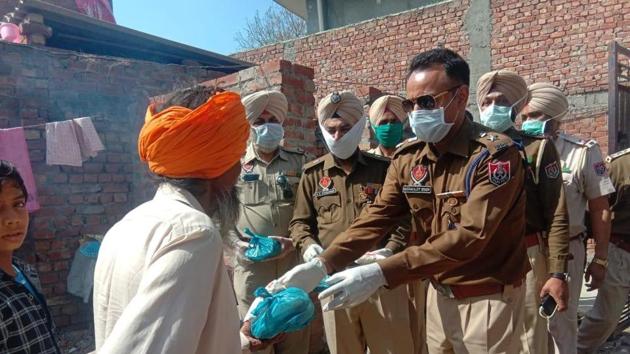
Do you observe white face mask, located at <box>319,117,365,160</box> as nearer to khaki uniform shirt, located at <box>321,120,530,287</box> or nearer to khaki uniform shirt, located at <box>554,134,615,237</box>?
khaki uniform shirt, located at <box>321,120,530,287</box>

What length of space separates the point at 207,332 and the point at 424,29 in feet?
32.9

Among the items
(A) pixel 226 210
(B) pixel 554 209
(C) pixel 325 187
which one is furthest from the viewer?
(C) pixel 325 187

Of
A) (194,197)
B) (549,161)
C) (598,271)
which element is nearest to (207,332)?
(194,197)

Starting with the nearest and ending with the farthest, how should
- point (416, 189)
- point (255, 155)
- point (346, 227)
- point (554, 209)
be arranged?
point (416, 189), point (554, 209), point (346, 227), point (255, 155)

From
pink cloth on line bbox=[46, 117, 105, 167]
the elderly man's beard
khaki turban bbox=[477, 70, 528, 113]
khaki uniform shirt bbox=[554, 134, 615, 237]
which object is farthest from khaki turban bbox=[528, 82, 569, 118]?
pink cloth on line bbox=[46, 117, 105, 167]

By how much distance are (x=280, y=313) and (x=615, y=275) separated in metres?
3.59

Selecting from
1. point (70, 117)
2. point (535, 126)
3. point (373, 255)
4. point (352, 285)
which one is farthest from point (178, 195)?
point (70, 117)

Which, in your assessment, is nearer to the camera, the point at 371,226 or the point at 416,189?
the point at 416,189

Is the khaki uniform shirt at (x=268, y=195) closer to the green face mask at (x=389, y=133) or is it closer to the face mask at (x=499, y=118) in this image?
the green face mask at (x=389, y=133)

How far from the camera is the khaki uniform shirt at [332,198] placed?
310 centimetres

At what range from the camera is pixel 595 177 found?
3.38 m

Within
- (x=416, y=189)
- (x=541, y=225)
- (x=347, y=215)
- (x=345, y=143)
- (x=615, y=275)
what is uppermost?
(x=345, y=143)

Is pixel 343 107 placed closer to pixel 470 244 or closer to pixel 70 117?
pixel 470 244

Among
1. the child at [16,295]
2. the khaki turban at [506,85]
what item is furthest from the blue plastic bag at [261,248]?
the khaki turban at [506,85]
